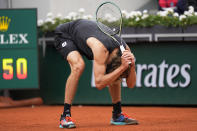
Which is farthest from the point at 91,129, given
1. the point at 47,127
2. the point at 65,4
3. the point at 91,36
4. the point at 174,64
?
the point at 65,4

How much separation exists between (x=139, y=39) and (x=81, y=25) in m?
3.20

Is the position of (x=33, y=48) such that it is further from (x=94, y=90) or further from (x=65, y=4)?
(x=65, y=4)

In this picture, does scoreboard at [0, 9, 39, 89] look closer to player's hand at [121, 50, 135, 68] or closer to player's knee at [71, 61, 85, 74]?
player's knee at [71, 61, 85, 74]

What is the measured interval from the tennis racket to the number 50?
11.2 feet

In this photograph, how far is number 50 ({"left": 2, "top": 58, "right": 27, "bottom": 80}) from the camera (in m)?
8.77

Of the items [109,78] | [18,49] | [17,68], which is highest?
[18,49]

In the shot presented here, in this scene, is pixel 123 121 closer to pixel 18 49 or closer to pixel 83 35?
pixel 83 35

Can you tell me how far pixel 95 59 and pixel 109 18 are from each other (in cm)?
66

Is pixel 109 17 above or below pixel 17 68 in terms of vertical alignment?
above

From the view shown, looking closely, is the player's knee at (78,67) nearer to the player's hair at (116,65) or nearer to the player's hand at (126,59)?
the player's hair at (116,65)

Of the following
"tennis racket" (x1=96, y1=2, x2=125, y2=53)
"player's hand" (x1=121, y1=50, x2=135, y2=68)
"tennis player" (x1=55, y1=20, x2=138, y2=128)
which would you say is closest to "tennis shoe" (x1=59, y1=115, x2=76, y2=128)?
"tennis player" (x1=55, y1=20, x2=138, y2=128)

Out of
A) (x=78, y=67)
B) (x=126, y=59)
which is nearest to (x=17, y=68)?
(x=78, y=67)

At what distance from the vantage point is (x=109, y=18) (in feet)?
18.6

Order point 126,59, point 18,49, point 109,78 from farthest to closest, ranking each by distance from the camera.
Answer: point 18,49 < point 109,78 < point 126,59
